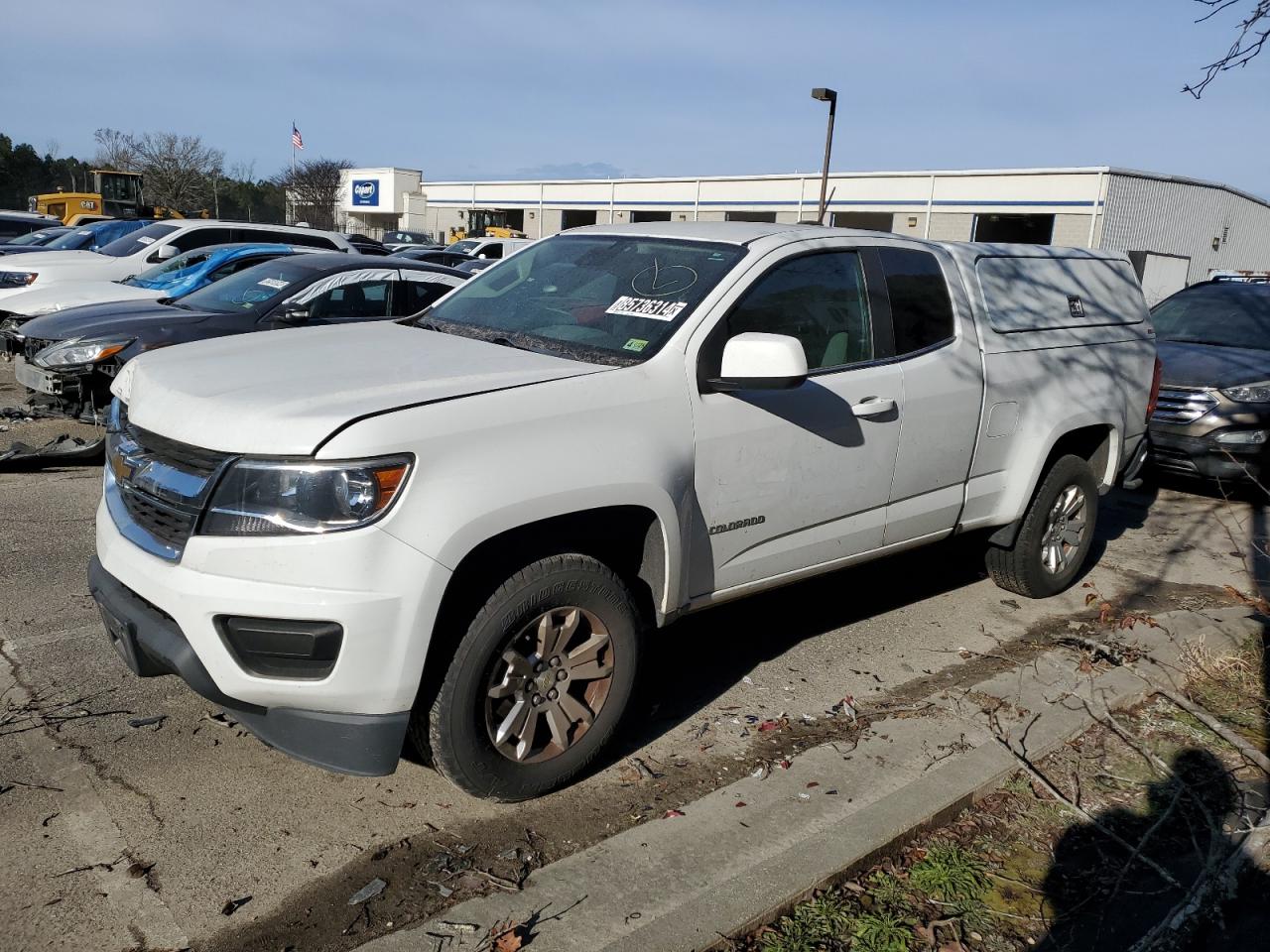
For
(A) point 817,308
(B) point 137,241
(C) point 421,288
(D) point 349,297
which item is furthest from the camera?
→ (B) point 137,241

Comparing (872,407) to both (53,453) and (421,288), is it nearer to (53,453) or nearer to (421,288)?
(421,288)

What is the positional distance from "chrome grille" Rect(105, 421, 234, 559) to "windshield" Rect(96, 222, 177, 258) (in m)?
11.5

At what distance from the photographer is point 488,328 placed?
14.0 feet

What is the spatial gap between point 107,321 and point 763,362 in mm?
6090

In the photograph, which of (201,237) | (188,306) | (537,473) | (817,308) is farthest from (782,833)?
(201,237)

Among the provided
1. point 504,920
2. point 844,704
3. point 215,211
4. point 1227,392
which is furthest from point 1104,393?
point 215,211

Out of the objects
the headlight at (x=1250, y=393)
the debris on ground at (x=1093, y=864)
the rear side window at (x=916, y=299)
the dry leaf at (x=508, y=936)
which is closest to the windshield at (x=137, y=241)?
the rear side window at (x=916, y=299)

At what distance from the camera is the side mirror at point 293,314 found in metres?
7.62

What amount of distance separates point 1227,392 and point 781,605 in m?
5.12

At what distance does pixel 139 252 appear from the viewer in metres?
13.2

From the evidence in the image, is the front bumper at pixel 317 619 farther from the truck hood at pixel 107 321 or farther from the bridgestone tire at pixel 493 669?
the truck hood at pixel 107 321

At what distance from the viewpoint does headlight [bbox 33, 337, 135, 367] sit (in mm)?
7422

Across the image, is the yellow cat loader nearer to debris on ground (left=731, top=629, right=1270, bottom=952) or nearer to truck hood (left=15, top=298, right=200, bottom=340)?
truck hood (left=15, top=298, right=200, bottom=340)

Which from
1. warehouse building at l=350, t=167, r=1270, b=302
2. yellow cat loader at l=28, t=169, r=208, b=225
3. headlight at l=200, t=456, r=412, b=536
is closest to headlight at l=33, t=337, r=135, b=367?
headlight at l=200, t=456, r=412, b=536
